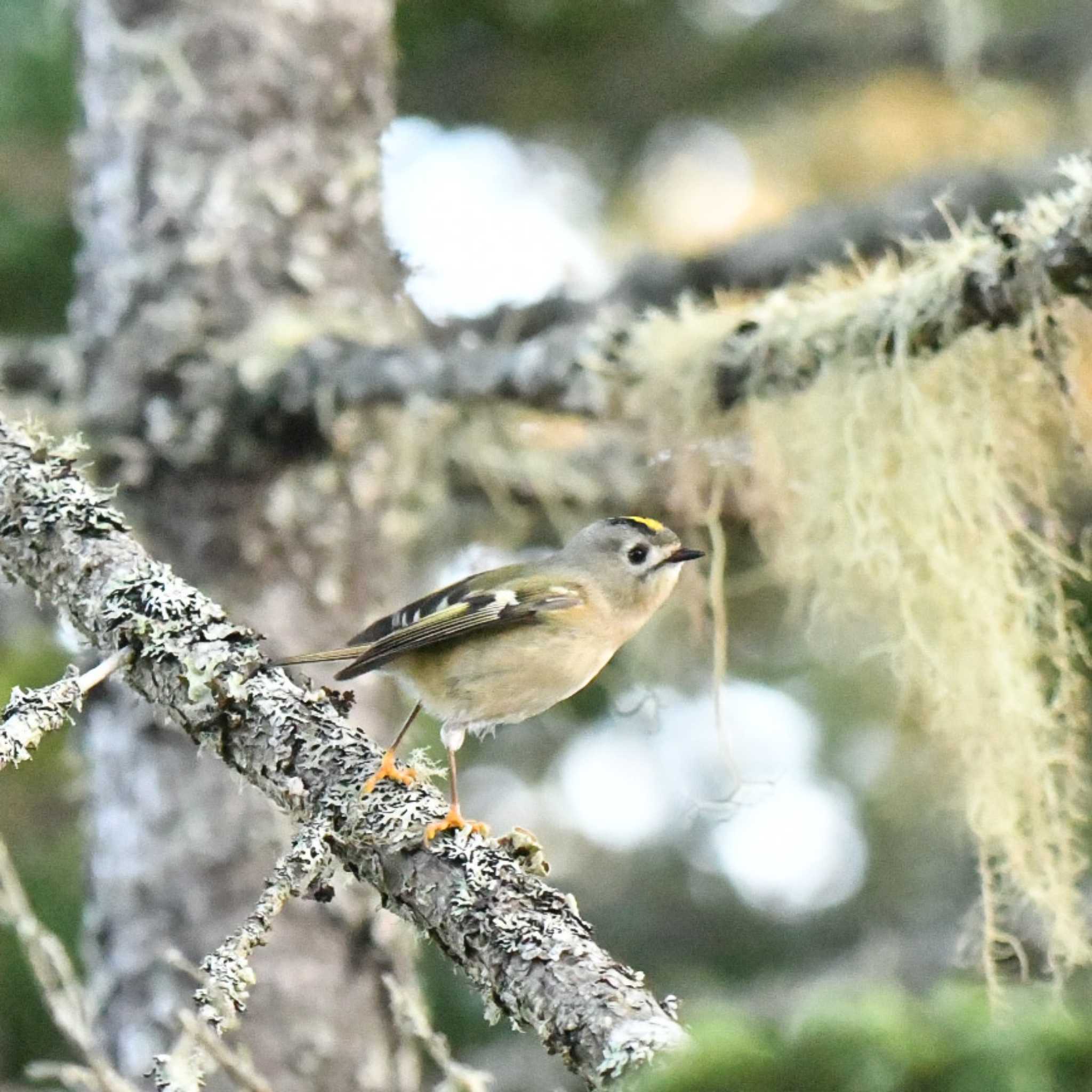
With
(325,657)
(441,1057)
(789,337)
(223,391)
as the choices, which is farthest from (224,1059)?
(223,391)

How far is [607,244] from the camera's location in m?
6.39

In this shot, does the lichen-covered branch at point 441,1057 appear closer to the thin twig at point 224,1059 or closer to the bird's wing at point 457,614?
the thin twig at point 224,1059

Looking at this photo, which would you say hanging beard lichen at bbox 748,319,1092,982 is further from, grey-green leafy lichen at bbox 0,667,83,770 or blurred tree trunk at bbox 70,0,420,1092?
grey-green leafy lichen at bbox 0,667,83,770

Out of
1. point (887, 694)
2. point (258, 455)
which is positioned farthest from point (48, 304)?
point (887, 694)

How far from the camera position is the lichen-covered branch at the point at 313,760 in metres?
1.89

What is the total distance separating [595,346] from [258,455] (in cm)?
89

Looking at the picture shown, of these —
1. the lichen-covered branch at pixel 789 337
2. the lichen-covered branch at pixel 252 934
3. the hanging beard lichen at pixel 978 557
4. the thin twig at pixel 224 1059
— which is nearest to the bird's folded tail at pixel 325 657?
the lichen-covered branch at pixel 252 934

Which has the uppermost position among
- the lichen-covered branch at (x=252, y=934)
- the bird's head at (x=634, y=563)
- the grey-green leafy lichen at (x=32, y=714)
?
the bird's head at (x=634, y=563)

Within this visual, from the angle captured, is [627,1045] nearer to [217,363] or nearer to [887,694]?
[217,363]

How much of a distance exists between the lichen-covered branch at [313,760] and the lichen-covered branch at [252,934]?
91 mm

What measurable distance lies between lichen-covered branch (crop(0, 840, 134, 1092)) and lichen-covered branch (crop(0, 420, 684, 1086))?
1.99 ft

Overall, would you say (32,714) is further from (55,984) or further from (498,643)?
(498,643)

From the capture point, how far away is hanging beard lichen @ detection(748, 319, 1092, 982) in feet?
10.1

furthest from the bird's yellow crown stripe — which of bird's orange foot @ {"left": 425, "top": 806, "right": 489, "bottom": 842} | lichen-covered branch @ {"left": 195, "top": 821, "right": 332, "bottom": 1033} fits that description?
lichen-covered branch @ {"left": 195, "top": 821, "right": 332, "bottom": 1033}
